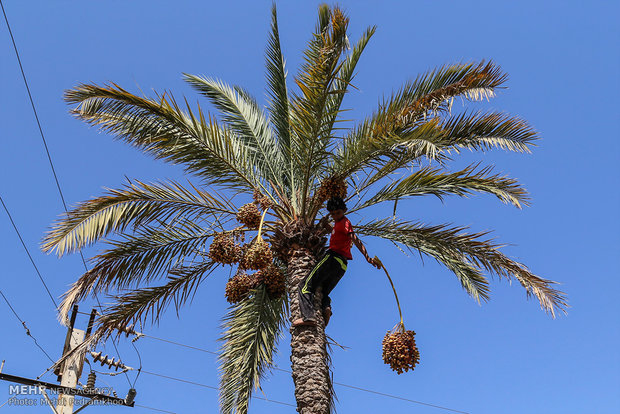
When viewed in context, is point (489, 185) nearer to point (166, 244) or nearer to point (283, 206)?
point (283, 206)

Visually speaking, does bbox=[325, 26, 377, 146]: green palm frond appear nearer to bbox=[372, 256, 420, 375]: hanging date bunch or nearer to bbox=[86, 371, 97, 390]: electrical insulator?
bbox=[372, 256, 420, 375]: hanging date bunch

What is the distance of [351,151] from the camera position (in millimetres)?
7656

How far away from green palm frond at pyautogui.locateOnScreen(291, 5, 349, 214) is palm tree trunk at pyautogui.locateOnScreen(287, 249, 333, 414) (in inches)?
46.8

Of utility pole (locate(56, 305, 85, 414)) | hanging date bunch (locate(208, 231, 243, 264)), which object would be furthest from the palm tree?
utility pole (locate(56, 305, 85, 414))

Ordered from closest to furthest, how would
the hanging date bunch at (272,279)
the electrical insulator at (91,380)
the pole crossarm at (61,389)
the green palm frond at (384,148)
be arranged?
the green palm frond at (384,148), the hanging date bunch at (272,279), the pole crossarm at (61,389), the electrical insulator at (91,380)

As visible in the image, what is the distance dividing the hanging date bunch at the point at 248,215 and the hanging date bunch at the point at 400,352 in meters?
2.15

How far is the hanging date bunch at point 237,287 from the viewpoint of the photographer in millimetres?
Answer: 7777

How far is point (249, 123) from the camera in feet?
32.3

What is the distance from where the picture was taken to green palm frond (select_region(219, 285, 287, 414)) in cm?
843

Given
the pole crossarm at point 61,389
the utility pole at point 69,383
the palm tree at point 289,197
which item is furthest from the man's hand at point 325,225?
the pole crossarm at point 61,389

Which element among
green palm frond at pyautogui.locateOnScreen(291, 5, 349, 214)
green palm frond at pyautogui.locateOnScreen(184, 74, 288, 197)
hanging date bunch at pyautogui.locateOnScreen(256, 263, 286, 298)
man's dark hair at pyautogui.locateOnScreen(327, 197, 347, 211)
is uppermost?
green palm frond at pyautogui.locateOnScreen(184, 74, 288, 197)

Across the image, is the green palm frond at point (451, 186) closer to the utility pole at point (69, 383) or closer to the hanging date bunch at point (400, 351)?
the hanging date bunch at point (400, 351)

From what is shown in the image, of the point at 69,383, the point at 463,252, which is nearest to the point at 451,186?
the point at 463,252

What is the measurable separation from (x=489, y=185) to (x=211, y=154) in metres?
3.61
